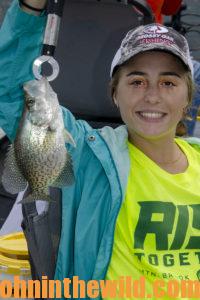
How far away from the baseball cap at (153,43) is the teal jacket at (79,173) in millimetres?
311

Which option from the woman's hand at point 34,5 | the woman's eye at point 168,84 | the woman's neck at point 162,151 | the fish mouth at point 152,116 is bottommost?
the woman's neck at point 162,151

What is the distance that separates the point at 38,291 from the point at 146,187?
0.52 meters

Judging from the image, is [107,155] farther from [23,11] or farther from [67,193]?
[23,11]

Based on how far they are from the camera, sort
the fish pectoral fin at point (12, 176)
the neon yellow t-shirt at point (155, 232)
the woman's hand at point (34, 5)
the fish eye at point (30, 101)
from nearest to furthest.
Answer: the fish eye at point (30, 101) < the fish pectoral fin at point (12, 176) < the woman's hand at point (34, 5) < the neon yellow t-shirt at point (155, 232)

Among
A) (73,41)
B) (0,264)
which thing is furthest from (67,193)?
(73,41)

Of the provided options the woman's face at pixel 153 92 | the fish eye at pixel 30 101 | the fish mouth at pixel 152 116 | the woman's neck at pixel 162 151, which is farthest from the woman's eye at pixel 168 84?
the fish eye at pixel 30 101

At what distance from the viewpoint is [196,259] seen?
175 cm

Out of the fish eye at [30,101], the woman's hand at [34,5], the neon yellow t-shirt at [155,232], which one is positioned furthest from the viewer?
the neon yellow t-shirt at [155,232]

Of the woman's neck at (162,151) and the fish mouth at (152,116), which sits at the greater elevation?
the fish mouth at (152,116)

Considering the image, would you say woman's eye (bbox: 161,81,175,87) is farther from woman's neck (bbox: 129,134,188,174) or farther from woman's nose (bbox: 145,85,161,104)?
woman's neck (bbox: 129,134,188,174)

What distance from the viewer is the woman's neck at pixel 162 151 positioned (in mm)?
1906

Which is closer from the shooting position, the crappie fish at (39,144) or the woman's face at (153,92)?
the crappie fish at (39,144)

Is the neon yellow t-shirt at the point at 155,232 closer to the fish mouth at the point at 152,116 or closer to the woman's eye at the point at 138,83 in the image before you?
the fish mouth at the point at 152,116

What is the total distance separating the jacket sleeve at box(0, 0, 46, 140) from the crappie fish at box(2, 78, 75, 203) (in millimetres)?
268
